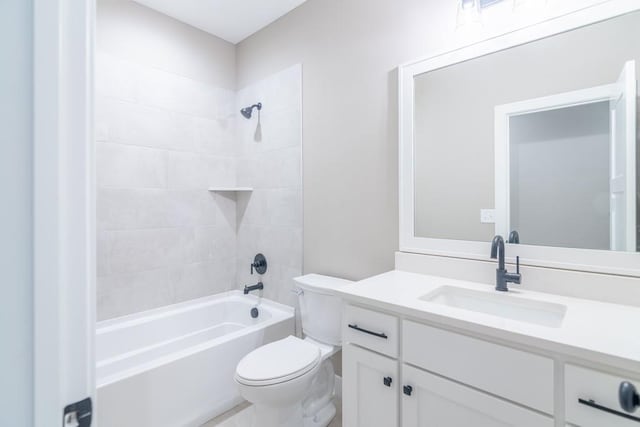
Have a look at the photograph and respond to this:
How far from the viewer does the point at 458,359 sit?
1.04 m

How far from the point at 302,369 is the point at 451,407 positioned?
2.39 feet

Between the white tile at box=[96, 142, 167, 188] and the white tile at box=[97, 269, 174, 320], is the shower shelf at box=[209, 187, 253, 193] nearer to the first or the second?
the white tile at box=[96, 142, 167, 188]

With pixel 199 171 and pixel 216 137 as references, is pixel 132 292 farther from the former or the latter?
pixel 216 137

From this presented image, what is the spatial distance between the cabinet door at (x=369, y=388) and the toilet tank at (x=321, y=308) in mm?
457

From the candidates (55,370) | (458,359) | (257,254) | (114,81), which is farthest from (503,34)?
(114,81)

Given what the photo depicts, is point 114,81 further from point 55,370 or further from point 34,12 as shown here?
point 55,370

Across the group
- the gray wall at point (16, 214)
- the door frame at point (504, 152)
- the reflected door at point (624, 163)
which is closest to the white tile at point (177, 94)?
the gray wall at point (16, 214)

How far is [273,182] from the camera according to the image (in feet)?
8.19

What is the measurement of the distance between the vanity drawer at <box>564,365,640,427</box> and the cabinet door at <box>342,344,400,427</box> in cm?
53

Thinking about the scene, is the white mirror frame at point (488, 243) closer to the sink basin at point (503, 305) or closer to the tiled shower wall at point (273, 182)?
the sink basin at point (503, 305)

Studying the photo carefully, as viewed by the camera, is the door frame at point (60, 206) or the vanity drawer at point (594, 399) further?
the vanity drawer at point (594, 399)

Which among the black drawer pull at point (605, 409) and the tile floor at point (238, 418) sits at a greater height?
the black drawer pull at point (605, 409)

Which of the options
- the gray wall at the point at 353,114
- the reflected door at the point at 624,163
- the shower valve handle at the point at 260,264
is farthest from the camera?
the shower valve handle at the point at 260,264

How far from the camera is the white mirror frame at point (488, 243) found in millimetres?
1176
